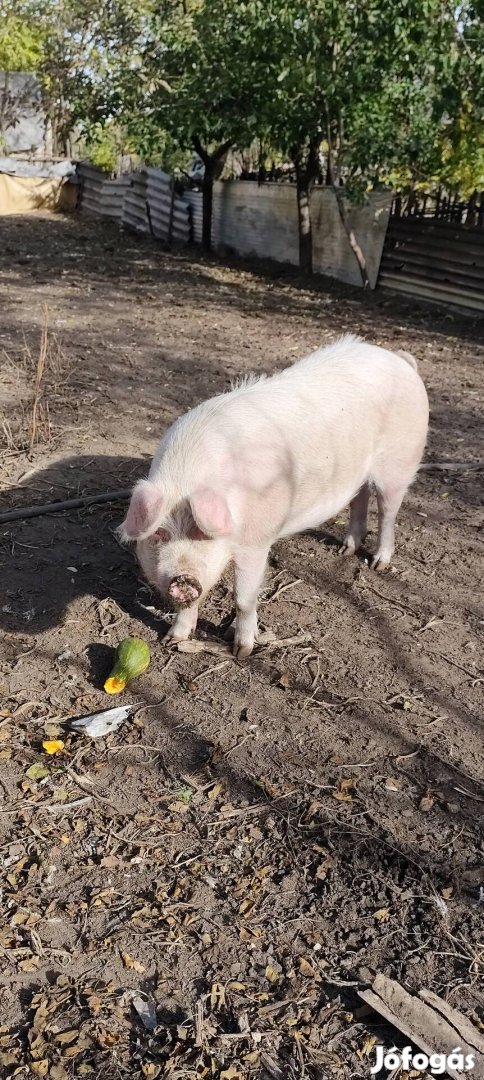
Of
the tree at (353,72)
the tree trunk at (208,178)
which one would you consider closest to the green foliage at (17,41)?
the tree trunk at (208,178)

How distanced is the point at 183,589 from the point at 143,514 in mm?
288

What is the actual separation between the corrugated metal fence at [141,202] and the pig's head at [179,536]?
15.9m

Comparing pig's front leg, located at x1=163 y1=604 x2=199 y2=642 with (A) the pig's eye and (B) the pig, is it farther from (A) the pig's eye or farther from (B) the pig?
(A) the pig's eye

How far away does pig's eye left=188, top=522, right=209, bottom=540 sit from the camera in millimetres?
2867

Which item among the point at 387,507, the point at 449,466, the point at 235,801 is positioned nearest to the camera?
the point at 235,801

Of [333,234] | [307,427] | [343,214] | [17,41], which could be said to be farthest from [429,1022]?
[17,41]

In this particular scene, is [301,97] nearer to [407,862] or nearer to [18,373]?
[18,373]

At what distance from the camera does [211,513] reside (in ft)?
9.05

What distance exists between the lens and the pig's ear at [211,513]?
Result: 2746 millimetres

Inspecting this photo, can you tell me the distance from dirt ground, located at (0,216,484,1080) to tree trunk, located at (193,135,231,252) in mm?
11541

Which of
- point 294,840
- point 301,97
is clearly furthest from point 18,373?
point 301,97

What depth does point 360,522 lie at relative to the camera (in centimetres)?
440

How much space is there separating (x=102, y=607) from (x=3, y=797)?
1137mm

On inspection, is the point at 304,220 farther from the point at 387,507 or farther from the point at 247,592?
the point at 247,592
